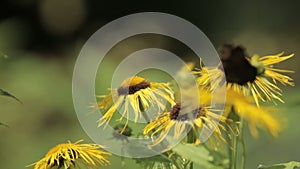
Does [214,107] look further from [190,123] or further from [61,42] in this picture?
[61,42]

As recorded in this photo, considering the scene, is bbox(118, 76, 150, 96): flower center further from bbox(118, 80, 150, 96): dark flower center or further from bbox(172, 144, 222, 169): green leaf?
bbox(172, 144, 222, 169): green leaf

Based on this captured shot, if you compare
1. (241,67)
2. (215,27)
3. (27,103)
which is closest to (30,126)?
(27,103)

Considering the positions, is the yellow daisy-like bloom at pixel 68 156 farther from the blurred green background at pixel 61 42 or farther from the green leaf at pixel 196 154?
the blurred green background at pixel 61 42

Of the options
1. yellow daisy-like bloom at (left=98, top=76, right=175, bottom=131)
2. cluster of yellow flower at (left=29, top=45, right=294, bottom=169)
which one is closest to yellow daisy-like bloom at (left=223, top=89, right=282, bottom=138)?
cluster of yellow flower at (left=29, top=45, right=294, bottom=169)

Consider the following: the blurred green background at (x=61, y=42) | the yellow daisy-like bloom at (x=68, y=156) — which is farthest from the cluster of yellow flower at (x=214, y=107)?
the blurred green background at (x=61, y=42)

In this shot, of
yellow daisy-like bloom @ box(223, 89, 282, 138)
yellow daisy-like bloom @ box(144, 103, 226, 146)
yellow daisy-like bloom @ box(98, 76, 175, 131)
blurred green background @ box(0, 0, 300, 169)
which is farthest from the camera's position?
blurred green background @ box(0, 0, 300, 169)

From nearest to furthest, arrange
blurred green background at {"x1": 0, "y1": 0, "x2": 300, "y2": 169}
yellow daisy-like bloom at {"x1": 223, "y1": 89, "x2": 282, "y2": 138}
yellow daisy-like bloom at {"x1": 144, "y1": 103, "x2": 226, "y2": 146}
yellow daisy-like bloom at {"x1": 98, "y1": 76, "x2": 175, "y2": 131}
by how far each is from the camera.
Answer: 1. yellow daisy-like bloom at {"x1": 223, "y1": 89, "x2": 282, "y2": 138}
2. yellow daisy-like bloom at {"x1": 144, "y1": 103, "x2": 226, "y2": 146}
3. yellow daisy-like bloom at {"x1": 98, "y1": 76, "x2": 175, "y2": 131}
4. blurred green background at {"x1": 0, "y1": 0, "x2": 300, "y2": 169}

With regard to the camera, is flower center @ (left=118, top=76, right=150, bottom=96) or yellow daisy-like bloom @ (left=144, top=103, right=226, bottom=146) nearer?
yellow daisy-like bloom @ (left=144, top=103, right=226, bottom=146)

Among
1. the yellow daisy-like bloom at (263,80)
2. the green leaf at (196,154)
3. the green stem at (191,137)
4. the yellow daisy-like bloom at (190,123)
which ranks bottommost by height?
the green leaf at (196,154)
